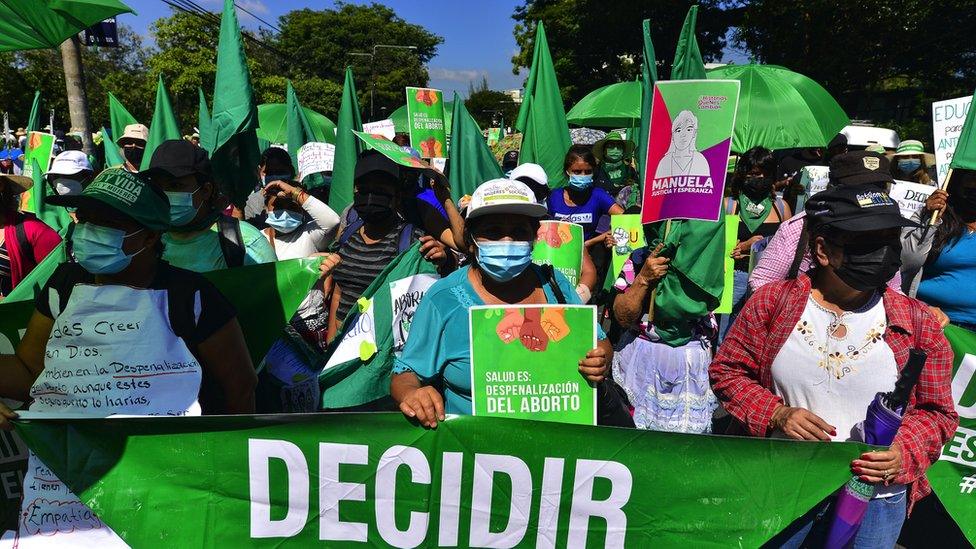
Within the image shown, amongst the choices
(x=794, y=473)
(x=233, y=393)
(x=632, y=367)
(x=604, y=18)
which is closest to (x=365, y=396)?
(x=233, y=393)

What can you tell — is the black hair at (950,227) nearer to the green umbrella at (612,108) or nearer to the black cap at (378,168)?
the black cap at (378,168)

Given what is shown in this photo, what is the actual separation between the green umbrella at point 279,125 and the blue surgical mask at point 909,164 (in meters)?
8.28

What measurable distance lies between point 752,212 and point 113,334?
4.95 metres

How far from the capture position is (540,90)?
225 inches

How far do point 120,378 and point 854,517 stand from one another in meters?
2.42

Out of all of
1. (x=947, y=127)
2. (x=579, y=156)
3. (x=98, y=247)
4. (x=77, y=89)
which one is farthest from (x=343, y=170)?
(x=77, y=89)

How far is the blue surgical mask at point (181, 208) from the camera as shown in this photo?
9.71 ft

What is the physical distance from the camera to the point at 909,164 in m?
6.93

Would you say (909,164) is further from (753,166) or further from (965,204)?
(965,204)

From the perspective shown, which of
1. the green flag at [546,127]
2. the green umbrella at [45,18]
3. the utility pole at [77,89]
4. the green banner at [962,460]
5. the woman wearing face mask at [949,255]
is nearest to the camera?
the green umbrella at [45,18]

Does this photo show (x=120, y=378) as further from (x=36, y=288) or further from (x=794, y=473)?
(x=794, y=473)

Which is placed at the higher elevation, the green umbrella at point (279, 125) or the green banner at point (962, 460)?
the green umbrella at point (279, 125)

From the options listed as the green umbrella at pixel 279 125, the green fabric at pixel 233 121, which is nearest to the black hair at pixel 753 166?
the green fabric at pixel 233 121

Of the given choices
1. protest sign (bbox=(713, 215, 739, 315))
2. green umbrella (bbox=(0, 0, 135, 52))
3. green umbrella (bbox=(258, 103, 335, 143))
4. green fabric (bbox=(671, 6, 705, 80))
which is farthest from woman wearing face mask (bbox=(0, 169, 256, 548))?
green umbrella (bbox=(258, 103, 335, 143))
